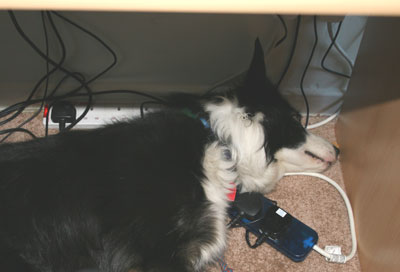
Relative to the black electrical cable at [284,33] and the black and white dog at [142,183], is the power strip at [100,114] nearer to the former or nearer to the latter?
the black and white dog at [142,183]

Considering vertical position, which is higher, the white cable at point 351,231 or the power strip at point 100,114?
the power strip at point 100,114

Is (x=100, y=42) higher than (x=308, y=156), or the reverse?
(x=100, y=42)

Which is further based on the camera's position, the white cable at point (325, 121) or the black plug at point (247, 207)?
the white cable at point (325, 121)

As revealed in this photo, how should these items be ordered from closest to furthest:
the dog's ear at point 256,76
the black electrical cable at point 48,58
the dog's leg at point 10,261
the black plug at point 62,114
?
the dog's leg at point 10,261 → the dog's ear at point 256,76 → the black electrical cable at point 48,58 → the black plug at point 62,114

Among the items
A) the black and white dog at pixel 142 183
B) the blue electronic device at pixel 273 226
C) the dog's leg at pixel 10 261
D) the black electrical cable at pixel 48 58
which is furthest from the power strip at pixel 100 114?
the dog's leg at pixel 10 261

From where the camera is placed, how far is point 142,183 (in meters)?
0.91

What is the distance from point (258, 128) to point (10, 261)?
73 centimetres

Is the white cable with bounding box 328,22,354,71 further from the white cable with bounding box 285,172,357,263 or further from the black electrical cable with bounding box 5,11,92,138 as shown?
the black electrical cable with bounding box 5,11,92,138

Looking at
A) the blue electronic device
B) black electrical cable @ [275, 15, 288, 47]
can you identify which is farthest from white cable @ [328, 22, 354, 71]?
the blue electronic device

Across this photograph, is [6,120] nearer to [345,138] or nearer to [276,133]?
[276,133]

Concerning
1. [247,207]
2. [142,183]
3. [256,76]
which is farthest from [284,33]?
[142,183]

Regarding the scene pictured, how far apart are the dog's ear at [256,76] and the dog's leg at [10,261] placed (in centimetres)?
75

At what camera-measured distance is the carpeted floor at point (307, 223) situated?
114 centimetres

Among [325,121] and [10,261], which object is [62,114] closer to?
[10,261]
